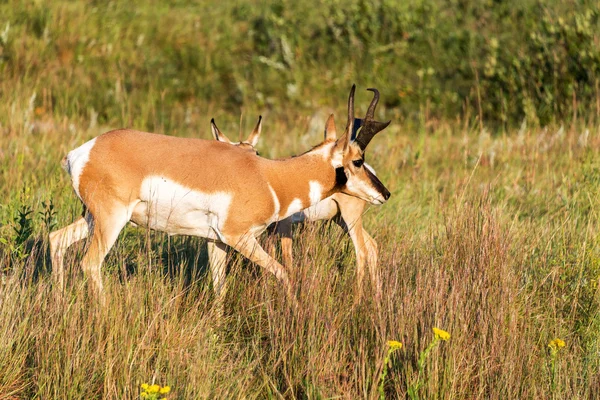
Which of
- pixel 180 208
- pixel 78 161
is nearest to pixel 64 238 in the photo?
pixel 78 161

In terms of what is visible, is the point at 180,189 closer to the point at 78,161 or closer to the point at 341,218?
the point at 78,161

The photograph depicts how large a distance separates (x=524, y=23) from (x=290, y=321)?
10.5m

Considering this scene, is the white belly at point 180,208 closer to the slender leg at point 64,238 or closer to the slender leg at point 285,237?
the slender leg at point 64,238

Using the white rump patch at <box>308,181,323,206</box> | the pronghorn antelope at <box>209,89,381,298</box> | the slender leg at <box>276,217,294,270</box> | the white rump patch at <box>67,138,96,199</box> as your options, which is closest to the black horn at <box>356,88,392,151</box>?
the white rump patch at <box>308,181,323,206</box>

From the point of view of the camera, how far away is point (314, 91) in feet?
45.9

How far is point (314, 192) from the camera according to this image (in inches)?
233

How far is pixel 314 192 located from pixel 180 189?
0.95 m

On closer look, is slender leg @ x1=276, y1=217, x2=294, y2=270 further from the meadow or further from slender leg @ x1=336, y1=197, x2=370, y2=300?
slender leg @ x1=336, y1=197, x2=370, y2=300

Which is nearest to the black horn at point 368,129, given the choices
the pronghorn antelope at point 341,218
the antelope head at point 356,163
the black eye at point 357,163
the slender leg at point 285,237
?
the antelope head at point 356,163

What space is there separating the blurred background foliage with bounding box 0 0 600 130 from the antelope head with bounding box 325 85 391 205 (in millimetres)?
6289

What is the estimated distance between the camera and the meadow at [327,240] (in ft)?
15.1

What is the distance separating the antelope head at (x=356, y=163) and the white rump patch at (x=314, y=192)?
0.14 meters

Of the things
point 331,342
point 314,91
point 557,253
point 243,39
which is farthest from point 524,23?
point 331,342

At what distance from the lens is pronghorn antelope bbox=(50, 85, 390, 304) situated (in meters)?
5.50
